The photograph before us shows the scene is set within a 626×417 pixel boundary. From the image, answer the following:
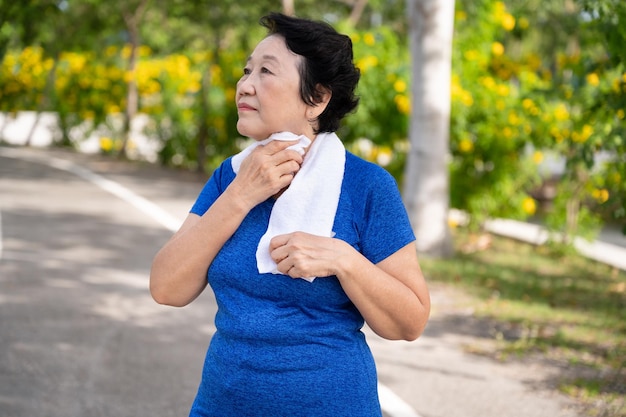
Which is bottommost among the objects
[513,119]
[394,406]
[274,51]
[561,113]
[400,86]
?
[394,406]

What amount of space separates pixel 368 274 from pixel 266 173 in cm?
36

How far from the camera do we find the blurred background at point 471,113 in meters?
6.89

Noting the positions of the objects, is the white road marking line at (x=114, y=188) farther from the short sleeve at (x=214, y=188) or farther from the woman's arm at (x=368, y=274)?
the woman's arm at (x=368, y=274)

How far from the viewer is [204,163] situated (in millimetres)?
18531

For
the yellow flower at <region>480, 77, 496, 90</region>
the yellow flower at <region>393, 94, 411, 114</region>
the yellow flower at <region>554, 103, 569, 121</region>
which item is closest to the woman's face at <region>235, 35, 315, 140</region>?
the yellow flower at <region>554, 103, 569, 121</region>

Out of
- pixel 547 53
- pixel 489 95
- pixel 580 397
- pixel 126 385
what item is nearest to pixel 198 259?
pixel 126 385

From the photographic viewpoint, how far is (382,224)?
7.81 feet

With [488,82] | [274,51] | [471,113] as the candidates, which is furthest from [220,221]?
[488,82]

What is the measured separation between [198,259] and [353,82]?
0.62 m

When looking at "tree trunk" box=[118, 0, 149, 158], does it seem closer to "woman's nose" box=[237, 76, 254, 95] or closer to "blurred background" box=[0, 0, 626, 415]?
"blurred background" box=[0, 0, 626, 415]

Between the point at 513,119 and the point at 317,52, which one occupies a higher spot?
the point at 513,119

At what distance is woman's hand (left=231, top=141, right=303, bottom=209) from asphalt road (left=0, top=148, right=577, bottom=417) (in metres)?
2.70

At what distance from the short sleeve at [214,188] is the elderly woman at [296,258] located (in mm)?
84

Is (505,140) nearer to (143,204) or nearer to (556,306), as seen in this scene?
(556,306)
